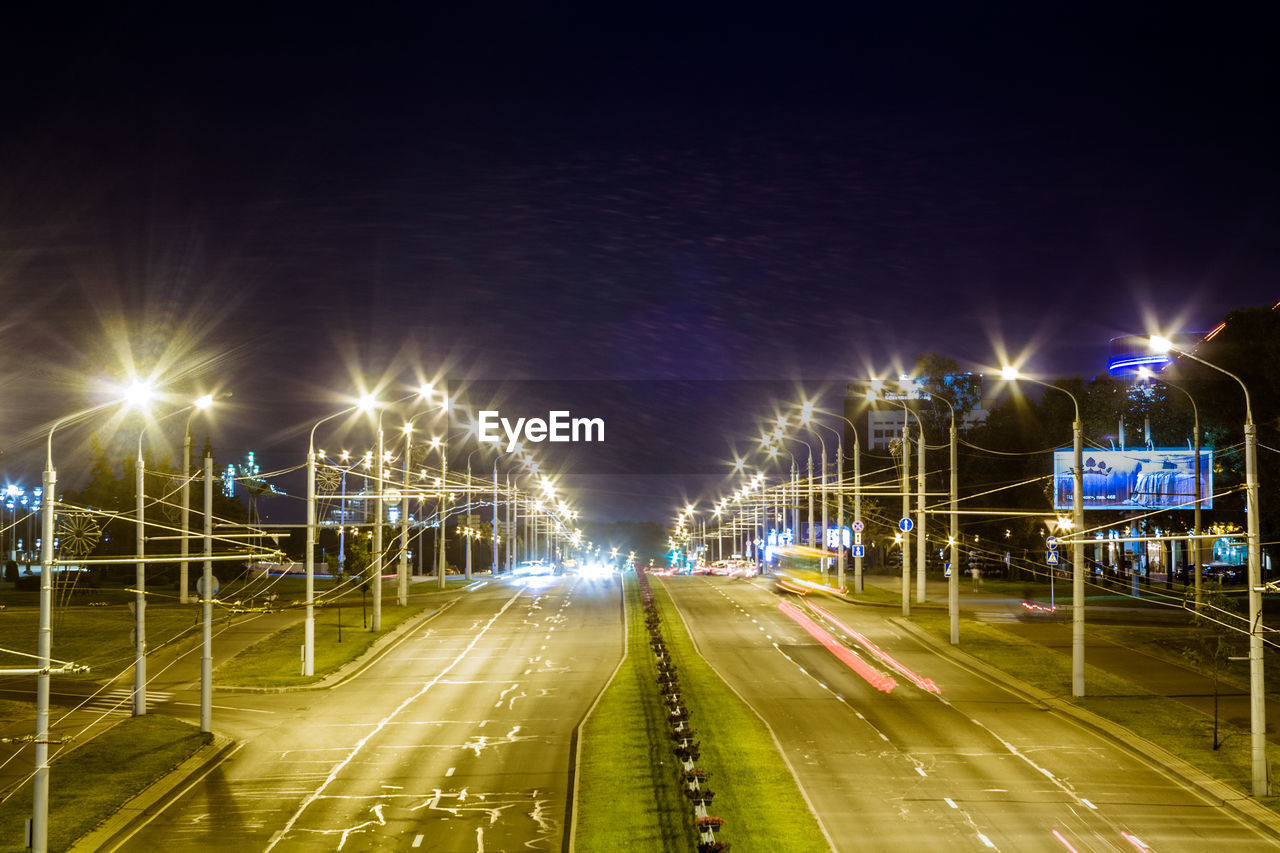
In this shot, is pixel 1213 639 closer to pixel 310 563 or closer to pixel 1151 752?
pixel 1151 752

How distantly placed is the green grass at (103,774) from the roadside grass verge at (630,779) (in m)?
10.2

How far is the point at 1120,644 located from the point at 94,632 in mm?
47577

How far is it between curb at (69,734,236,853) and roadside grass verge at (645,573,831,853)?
1194 cm

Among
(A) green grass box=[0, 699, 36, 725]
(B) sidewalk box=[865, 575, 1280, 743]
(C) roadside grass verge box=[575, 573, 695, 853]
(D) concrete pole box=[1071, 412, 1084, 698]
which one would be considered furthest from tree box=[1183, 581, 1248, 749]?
(A) green grass box=[0, 699, 36, 725]

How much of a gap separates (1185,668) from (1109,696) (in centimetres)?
924

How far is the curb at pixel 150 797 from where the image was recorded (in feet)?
80.3

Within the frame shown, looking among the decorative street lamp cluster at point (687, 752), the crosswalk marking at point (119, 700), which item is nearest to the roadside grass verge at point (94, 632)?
the crosswalk marking at point (119, 700)

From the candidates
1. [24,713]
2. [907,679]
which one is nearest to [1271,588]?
[907,679]

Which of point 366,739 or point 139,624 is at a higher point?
point 139,624

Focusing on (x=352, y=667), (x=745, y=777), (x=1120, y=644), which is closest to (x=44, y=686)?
(x=745, y=777)

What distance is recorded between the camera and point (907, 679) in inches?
1797

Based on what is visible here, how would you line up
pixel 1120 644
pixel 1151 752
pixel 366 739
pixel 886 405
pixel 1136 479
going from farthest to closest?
pixel 886 405
pixel 1136 479
pixel 1120 644
pixel 366 739
pixel 1151 752

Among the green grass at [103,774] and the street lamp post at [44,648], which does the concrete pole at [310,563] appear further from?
the street lamp post at [44,648]

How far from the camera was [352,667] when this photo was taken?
4878 centimetres
